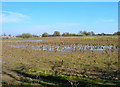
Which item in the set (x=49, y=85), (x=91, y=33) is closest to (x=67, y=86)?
(x=49, y=85)

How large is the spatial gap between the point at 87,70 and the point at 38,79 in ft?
7.52

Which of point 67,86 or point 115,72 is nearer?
point 67,86

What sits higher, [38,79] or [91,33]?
[91,33]

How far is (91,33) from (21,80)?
6820 cm

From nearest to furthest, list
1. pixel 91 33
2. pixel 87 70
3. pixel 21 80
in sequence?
pixel 21 80, pixel 87 70, pixel 91 33

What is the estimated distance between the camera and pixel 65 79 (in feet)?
15.6

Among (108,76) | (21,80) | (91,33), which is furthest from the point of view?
(91,33)

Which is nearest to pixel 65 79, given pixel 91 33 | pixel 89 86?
pixel 89 86

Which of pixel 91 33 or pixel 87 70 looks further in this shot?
pixel 91 33

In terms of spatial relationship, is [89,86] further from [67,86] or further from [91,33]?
[91,33]

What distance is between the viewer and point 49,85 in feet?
14.6

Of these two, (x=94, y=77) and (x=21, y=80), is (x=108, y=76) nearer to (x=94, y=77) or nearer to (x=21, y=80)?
(x=94, y=77)

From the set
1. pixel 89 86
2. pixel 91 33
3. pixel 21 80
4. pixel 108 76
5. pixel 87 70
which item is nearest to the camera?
pixel 89 86

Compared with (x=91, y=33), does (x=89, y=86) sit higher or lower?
lower
